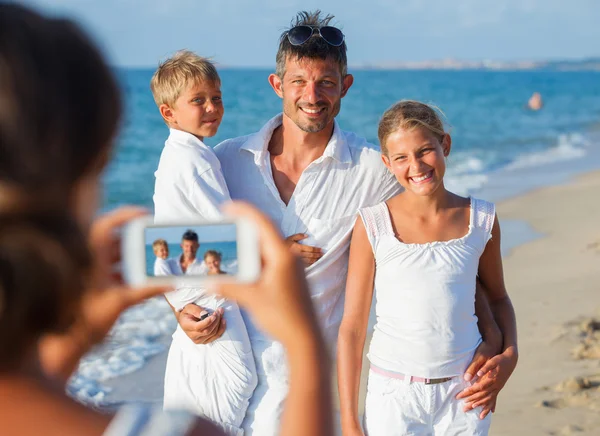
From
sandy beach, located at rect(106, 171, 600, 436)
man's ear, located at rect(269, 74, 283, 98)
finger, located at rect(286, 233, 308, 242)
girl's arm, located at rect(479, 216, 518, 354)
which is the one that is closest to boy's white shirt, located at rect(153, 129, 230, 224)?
finger, located at rect(286, 233, 308, 242)

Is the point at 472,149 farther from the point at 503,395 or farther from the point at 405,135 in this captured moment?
the point at 405,135

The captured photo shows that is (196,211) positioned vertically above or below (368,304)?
above

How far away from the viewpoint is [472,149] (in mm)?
23422

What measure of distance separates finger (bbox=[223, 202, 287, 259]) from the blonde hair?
2109 mm

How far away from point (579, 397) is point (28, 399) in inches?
199

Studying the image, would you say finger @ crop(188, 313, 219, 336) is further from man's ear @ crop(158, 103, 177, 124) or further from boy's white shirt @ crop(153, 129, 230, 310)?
man's ear @ crop(158, 103, 177, 124)

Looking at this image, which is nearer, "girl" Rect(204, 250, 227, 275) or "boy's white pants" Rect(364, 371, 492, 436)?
"girl" Rect(204, 250, 227, 275)

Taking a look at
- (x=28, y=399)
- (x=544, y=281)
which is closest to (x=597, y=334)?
(x=544, y=281)

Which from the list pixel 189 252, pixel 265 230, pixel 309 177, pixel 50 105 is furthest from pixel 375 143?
pixel 50 105

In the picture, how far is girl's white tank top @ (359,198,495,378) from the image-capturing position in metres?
3.18

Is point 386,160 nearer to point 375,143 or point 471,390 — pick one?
point 471,390

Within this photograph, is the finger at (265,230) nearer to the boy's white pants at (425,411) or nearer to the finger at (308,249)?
the boy's white pants at (425,411)

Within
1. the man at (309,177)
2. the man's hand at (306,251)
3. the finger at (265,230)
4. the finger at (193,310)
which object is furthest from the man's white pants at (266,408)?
the finger at (265,230)

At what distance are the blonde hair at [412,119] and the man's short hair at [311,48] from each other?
478 mm
